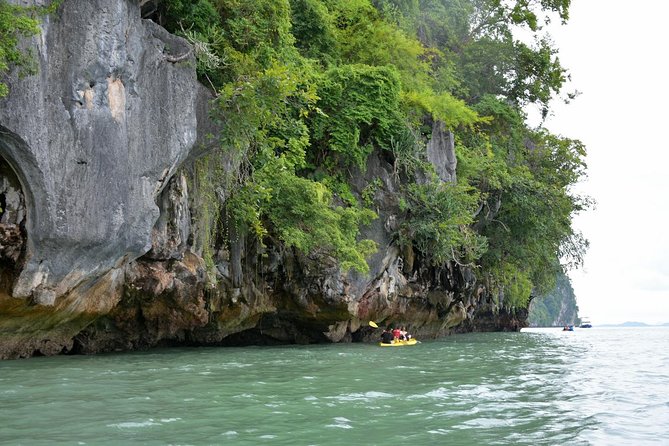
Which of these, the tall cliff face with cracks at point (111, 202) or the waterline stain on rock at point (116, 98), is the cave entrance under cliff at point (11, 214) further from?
the waterline stain on rock at point (116, 98)

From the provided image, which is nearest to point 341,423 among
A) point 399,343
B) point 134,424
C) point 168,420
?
point 168,420

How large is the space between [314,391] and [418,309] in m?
15.2

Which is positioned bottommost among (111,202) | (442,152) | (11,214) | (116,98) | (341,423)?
(341,423)

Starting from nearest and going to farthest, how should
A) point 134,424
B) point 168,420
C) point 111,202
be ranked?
point 134,424 < point 168,420 < point 111,202

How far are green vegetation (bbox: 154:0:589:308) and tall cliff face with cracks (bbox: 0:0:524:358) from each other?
83cm

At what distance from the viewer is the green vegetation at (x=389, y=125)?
12.7m

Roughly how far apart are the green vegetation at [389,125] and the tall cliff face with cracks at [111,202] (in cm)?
83

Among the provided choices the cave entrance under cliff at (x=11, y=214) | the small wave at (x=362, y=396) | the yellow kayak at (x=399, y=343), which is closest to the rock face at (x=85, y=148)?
the cave entrance under cliff at (x=11, y=214)

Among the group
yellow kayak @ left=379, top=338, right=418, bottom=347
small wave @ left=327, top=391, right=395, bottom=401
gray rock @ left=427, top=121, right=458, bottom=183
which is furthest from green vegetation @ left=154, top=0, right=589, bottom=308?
small wave @ left=327, top=391, right=395, bottom=401

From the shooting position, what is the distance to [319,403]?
7355 millimetres

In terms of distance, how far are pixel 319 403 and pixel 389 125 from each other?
1264 centimetres

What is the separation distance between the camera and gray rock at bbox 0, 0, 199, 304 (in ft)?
29.8

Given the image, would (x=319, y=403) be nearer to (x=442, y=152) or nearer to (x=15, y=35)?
(x=15, y=35)

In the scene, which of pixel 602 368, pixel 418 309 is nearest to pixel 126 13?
pixel 602 368
